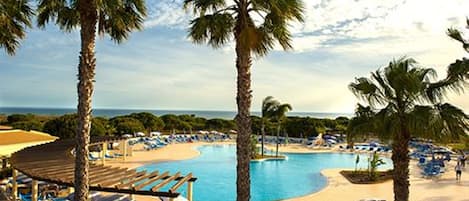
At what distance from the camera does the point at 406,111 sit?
343 inches

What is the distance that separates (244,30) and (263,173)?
14.5m

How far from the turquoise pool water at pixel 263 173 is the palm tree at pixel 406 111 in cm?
727

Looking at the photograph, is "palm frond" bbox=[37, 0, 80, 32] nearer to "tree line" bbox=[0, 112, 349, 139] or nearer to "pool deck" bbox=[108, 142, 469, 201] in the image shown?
"pool deck" bbox=[108, 142, 469, 201]

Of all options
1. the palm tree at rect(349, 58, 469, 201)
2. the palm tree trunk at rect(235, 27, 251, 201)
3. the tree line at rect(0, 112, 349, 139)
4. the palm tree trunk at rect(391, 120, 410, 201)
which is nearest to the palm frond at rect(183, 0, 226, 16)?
the palm tree trunk at rect(235, 27, 251, 201)

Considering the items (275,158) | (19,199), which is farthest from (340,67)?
(19,199)

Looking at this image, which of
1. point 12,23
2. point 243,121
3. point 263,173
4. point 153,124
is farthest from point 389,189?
point 153,124

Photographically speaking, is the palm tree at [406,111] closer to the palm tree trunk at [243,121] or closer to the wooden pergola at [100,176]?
the palm tree trunk at [243,121]

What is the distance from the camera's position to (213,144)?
3569 cm

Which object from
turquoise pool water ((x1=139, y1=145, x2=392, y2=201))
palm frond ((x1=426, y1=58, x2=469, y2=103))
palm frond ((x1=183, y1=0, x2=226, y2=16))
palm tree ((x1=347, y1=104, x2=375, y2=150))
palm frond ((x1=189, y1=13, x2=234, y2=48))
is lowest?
turquoise pool water ((x1=139, y1=145, x2=392, y2=201))

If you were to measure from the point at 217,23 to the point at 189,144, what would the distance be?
26817 mm

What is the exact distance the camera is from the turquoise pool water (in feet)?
54.0

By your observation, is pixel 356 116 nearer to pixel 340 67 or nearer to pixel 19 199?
pixel 19 199

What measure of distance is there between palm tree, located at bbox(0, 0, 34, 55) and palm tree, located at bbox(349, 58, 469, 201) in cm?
816

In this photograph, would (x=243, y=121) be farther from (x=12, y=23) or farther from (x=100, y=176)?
(x=12, y=23)
